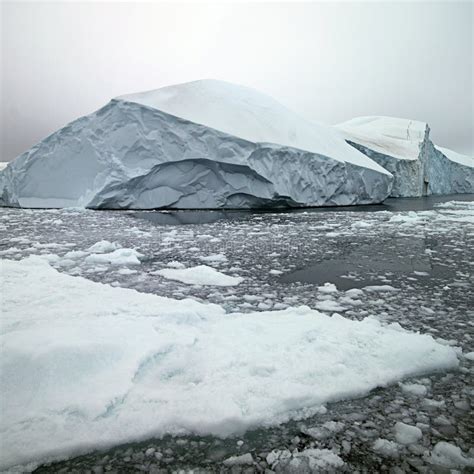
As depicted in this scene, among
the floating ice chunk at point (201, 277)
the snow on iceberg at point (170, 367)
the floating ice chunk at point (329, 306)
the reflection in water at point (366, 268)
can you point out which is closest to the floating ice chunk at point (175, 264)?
the floating ice chunk at point (201, 277)

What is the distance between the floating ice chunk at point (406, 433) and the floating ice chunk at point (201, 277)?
171 cm

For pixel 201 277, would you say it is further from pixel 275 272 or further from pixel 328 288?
pixel 328 288

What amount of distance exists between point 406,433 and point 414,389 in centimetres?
27

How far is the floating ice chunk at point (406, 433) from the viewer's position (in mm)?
1039

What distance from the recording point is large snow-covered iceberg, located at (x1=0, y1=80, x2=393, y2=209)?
34.9ft

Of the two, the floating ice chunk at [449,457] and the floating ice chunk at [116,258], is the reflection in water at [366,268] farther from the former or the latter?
the floating ice chunk at [449,457]

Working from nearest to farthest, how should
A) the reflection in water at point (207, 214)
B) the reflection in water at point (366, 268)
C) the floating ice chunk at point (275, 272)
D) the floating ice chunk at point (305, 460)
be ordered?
the floating ice chunk at point (305, 460)
the reflection in water at point (366, 268)
the floating ice chunk at point (275, 272)
the reflection in water at point (207, 214)

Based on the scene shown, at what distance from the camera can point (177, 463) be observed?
0.96 meters

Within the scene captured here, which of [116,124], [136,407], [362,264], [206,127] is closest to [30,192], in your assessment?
[116,124]

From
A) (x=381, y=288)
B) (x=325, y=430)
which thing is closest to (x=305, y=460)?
(x=325, y=430)

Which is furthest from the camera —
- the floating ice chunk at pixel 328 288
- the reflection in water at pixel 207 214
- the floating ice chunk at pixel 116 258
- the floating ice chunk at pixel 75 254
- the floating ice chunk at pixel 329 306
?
the reflection in water at pixel 207 214

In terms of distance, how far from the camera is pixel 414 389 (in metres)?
1.30

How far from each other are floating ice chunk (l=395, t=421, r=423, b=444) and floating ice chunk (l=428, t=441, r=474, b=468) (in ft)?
0.19

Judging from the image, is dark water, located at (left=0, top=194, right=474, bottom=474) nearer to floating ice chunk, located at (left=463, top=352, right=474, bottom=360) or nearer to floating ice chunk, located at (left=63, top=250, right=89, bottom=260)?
floating ice chunk, located at (left=463, top=352, right=474, bottom=360)
